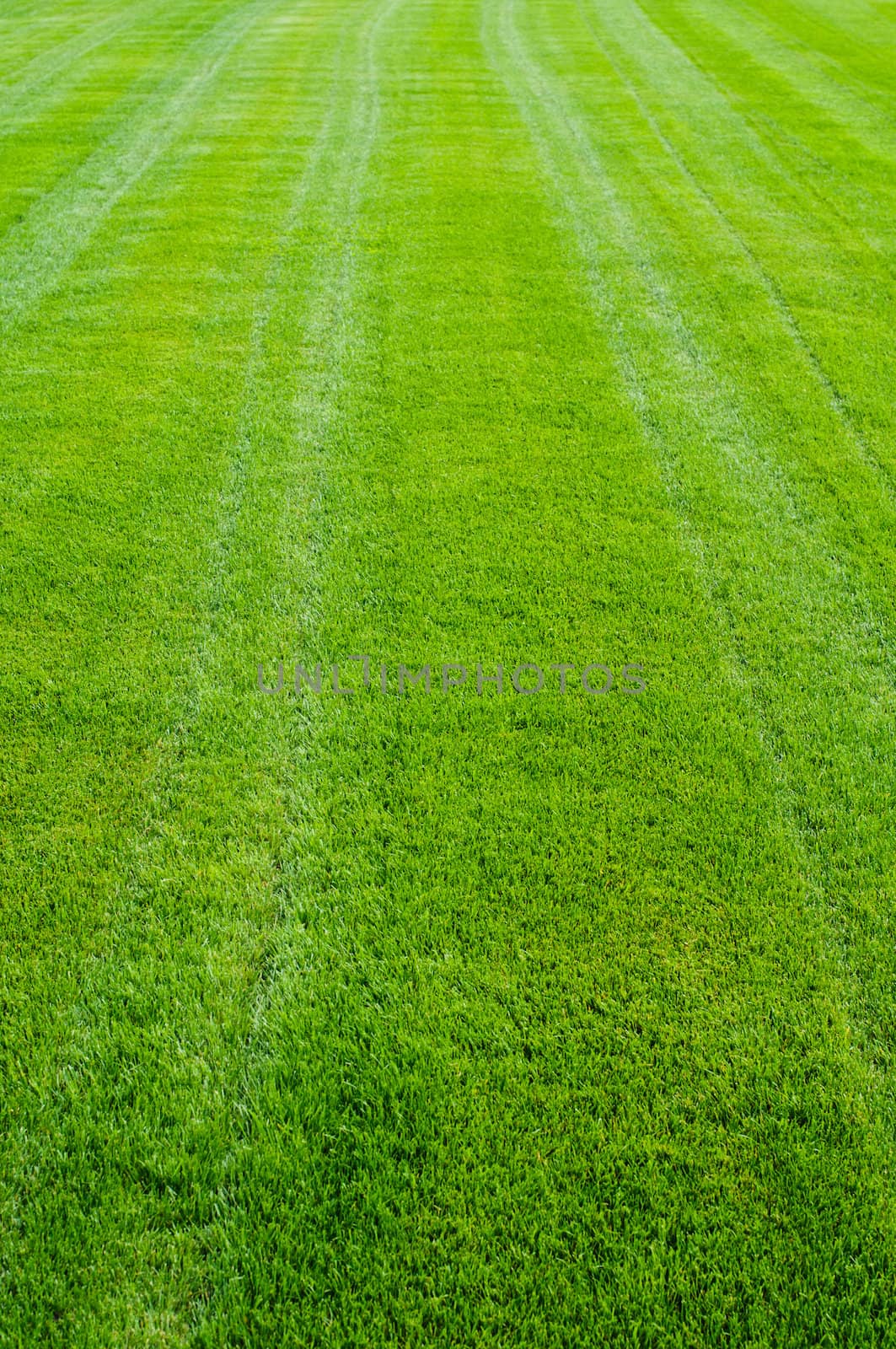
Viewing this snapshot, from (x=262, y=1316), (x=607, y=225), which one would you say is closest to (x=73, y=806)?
(x=262, y=1316)

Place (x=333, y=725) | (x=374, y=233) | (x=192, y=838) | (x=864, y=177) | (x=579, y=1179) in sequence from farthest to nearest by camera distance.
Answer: (x=864, y=177)
(x=374, y=233)
(x=333, y=725)
(x=192, y=838)
(x=579, y=1179)

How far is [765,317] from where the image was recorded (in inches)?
231

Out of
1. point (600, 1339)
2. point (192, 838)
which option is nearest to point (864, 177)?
point (192, 838)

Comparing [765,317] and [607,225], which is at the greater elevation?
[607,225]

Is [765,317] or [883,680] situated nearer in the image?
[883,680]

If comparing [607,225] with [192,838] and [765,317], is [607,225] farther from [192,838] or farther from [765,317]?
[192,838]

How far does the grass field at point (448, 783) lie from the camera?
78.4 inches

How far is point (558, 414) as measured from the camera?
4.90 meters

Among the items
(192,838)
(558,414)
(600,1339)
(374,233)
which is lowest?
(600,1339)

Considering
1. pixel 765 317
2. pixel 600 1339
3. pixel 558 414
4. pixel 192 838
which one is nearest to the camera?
pixel 600 1339

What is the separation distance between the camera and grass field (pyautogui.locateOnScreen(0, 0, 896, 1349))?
199 cm

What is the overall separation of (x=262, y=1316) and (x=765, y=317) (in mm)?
5831

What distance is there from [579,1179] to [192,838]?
1.47 metres

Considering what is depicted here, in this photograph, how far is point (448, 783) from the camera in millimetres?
3045
